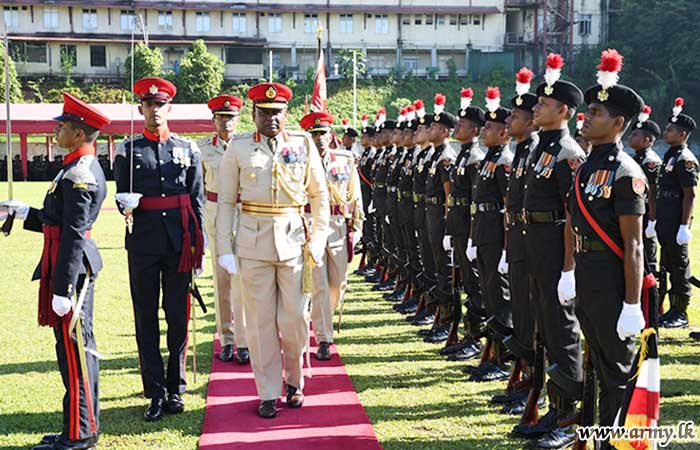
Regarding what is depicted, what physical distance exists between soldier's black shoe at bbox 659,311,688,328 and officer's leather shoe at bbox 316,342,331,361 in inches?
149

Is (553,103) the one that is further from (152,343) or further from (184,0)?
(184,0)

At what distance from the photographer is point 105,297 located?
10633mm

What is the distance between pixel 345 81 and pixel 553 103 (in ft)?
155

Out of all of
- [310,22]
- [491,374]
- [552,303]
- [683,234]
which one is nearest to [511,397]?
[491,374]

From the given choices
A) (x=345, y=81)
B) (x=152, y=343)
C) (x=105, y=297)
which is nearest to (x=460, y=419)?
(x=152, y=343)

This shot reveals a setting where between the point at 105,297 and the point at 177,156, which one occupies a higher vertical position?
the point at 177,156

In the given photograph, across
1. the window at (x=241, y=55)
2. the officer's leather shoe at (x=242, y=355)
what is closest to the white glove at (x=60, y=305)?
the officer's leather shoe at (x=242, y=355)

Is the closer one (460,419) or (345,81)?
(460,419)

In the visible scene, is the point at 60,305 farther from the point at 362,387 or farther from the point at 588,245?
the point at 588,245

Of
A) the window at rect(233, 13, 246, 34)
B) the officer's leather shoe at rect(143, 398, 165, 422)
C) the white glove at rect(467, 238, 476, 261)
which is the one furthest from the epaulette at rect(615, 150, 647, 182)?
the window at rect(233, 13, 246, 34)

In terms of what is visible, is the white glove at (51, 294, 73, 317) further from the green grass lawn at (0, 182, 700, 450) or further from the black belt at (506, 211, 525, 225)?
the black belt at (506, 211, 525, 225)

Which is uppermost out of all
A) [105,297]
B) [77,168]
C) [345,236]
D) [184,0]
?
[184,0]

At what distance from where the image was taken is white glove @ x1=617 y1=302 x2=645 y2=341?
418cm

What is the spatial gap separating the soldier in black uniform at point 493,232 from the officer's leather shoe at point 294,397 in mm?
1546
